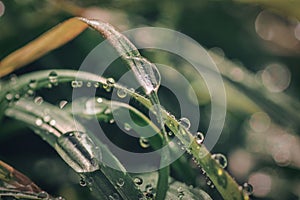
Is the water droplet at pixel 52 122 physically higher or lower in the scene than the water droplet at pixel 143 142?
higher

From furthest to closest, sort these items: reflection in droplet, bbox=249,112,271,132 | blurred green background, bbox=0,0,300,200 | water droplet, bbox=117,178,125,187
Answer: reflection in droplet, bbox=249,112,271,132, blurred green background, bbox=0,0,300,200, water droplet, bbox=117,178,125,187

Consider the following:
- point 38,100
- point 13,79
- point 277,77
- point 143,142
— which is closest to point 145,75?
point 143,142

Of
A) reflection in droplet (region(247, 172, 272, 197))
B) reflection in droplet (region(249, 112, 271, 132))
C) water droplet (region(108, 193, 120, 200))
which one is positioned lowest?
reflection in droplet (region(247, 172, 272, 197))

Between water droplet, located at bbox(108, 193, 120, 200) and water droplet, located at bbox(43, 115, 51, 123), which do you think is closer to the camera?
water droplet, located at bbox(108, 193, 120, 200)

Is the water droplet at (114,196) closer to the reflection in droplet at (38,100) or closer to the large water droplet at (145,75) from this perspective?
the large water droplet at (145,75)

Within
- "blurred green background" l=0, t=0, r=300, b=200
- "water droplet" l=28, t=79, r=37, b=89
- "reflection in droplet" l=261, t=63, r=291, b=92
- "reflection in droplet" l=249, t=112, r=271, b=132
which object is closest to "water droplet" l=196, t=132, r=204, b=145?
"blurred green background" l=0, t=0, r=300, b=200

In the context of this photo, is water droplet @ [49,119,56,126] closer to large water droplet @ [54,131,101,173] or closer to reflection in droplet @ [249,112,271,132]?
large water droplet @ [54,131,101,173]

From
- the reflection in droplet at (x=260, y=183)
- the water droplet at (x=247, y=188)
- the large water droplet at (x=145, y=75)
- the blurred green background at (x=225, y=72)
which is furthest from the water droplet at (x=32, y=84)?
the reflection in droplet at (x=260, y=183)
